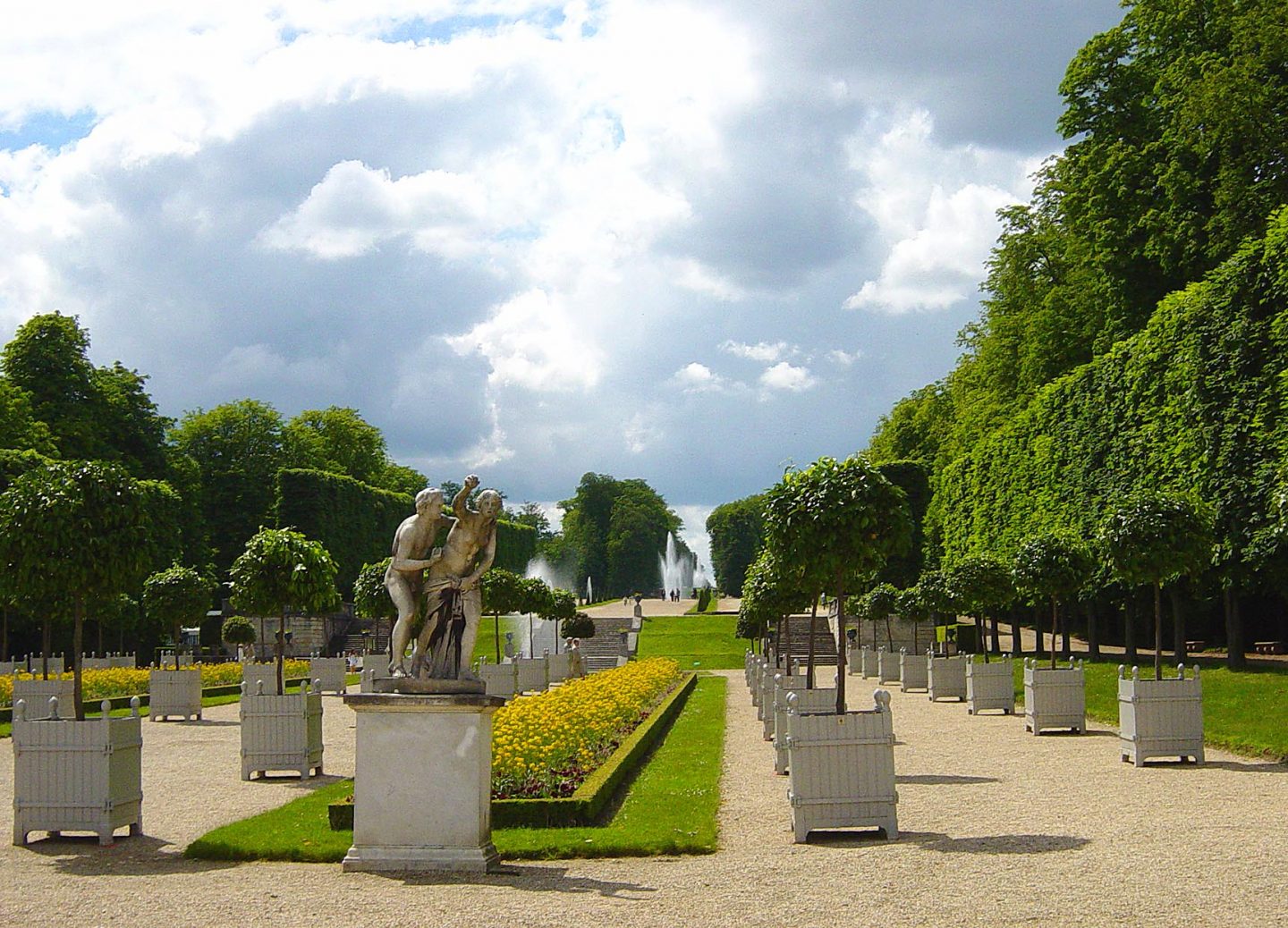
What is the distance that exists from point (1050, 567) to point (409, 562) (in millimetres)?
20856

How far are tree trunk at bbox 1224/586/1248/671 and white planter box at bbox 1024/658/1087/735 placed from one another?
31.2 ft

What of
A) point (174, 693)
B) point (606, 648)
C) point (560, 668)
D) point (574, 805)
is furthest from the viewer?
point (606, 648)

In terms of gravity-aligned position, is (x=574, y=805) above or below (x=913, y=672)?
above

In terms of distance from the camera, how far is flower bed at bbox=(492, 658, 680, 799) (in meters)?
12.7

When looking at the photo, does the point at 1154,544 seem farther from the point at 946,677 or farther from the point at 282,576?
the point at 282,576

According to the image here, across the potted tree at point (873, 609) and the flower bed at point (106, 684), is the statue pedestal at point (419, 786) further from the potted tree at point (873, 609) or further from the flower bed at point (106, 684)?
the potted tree at point (873, 609)

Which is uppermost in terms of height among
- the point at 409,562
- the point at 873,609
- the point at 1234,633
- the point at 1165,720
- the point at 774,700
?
the point at 409,562

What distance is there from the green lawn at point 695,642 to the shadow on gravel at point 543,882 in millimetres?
37591

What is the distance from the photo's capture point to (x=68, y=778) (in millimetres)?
11305

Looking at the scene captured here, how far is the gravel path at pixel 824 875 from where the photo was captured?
8055mm

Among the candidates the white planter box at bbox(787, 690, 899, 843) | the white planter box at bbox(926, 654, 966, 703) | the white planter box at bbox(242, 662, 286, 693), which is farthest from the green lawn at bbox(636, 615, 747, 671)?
the white planter box at bbox(787, 690, 899, 843)

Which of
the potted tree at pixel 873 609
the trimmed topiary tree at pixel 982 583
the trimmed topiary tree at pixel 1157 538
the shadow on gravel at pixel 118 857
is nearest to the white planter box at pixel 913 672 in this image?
the trimmed topiary tree at pixel 982 583

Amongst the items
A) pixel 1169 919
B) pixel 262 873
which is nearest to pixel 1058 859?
pixel 1169 919

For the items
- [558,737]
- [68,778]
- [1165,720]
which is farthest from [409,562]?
[1165,720]
